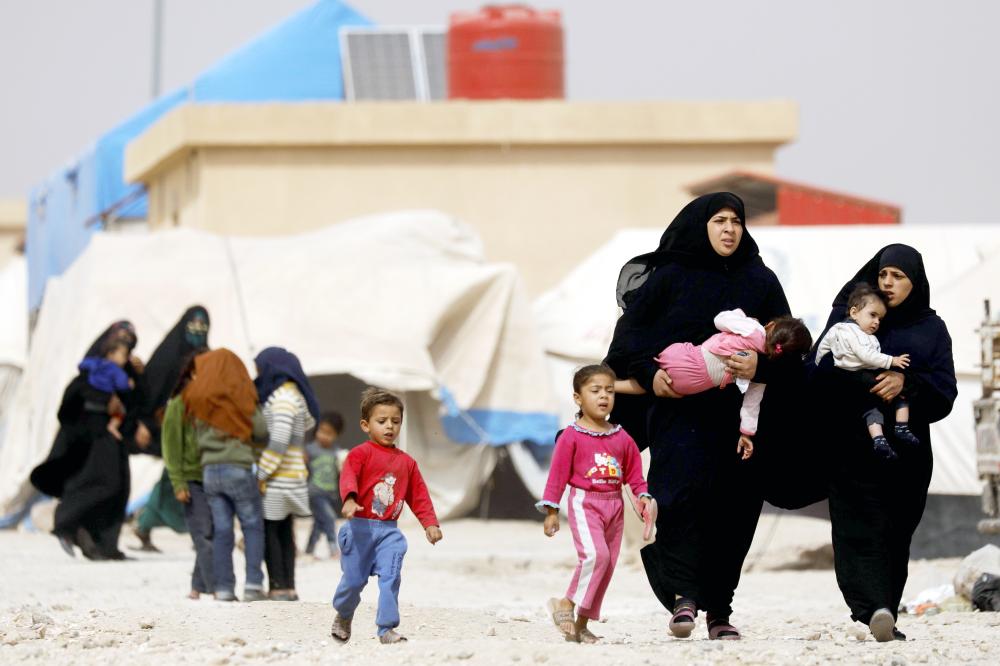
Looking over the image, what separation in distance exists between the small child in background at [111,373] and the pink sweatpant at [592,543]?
19.0 feet

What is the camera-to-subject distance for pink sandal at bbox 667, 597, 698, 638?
20.7ft

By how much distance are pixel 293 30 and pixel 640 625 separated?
19228 millimetres

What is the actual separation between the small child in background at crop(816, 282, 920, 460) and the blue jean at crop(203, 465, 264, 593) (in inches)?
131

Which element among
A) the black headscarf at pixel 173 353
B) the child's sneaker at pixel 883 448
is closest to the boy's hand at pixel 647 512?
the child's sneaker at pixel 883 448

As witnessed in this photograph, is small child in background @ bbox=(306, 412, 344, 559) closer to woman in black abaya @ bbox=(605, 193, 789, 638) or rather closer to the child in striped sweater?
the child in striped sweater

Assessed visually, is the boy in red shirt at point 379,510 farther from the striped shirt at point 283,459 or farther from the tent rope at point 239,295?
the tent rope at point 239,295

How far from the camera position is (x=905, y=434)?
6.60 meters

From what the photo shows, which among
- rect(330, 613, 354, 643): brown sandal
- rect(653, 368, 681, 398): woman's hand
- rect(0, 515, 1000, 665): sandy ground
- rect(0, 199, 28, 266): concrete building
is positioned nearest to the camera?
rect(0, 515, 1000, 665): sandy ground

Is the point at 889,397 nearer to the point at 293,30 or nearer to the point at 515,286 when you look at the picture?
the point at 515,286

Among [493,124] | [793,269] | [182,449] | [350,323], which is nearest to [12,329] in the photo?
[493,124]

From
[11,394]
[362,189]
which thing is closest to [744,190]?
[362,189]

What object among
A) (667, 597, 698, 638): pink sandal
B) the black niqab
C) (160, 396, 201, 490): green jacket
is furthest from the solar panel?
(667, 597, 698, 638): pink sandal

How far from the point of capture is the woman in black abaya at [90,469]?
11.5 metres

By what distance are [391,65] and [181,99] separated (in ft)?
11.5
